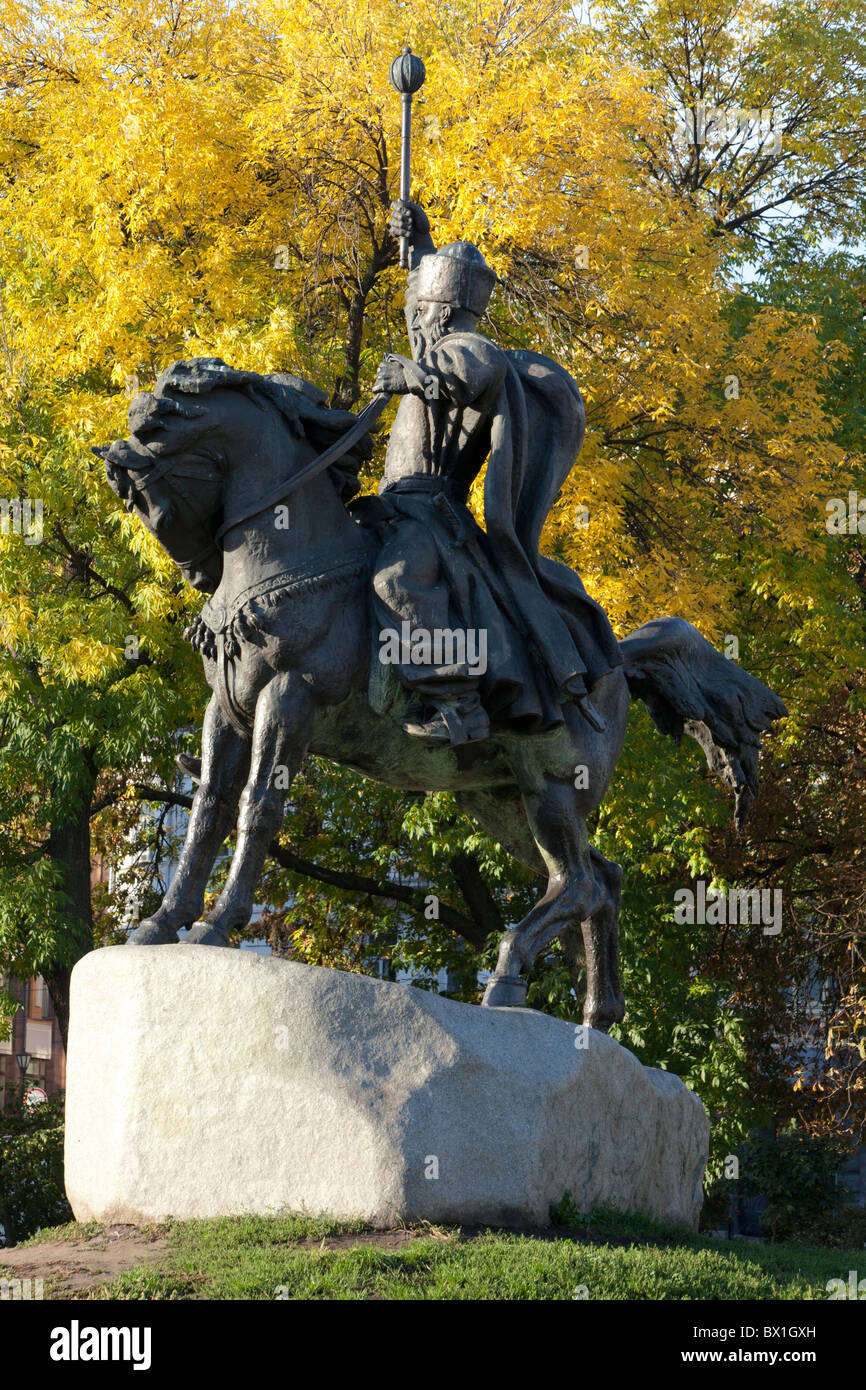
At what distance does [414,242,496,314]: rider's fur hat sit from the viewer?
7668 millimetres

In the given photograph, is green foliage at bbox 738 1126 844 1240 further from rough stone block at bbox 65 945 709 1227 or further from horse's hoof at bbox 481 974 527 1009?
rough stone block at bbox 65 945 709 1227

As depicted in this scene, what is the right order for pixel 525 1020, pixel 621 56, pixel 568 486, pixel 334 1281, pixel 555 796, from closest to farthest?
1. pixel 334 1281
2. pixel 525 1020
3. pixel 555 796
4. pixel 568 486
5. pixel 621 56

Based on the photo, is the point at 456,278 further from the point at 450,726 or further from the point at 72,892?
the point at 72,892

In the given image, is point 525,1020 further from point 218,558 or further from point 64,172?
point 64,172

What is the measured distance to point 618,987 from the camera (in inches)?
325

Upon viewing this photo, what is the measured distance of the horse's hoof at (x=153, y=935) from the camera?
6.79 meters

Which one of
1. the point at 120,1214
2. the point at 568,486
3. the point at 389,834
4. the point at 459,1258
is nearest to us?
the point at 459,1258

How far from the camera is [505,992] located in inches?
294

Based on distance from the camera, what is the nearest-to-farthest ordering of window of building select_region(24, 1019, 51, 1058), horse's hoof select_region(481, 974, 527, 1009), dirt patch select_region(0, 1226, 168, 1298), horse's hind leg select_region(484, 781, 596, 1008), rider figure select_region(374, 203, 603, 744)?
dirt patch select_region(0, 1226, 168, 1298), rider figure select_region(374, 203, 603, 744), horse's hoof select_region(481, 974, 527, 1009), horse's hind leg select_region(484, 781, 596, 1008), window of building select_region(24, 1019, 51, 1058)

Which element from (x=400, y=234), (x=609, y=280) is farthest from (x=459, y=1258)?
(x=609, y=280)

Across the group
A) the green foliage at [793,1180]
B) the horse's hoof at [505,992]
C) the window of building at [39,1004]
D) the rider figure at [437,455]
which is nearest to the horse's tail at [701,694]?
the rider figure at [437,455]

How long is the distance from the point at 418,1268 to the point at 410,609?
2.72 metres

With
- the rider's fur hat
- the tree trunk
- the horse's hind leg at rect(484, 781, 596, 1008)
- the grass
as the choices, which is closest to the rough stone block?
the grass

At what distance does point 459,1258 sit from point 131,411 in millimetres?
3653
